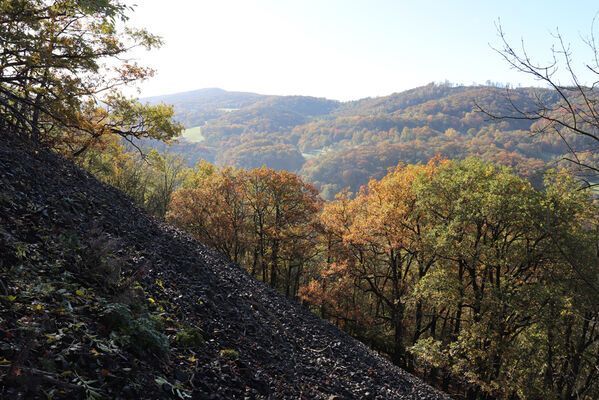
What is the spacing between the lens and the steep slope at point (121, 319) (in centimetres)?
313

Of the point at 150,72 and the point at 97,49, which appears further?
the point at 150,72

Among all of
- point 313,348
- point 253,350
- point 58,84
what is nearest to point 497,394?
point 313,348

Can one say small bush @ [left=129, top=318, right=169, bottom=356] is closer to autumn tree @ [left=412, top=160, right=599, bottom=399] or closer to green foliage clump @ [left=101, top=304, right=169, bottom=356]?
green foliage clump @ [left=101, top=304, right=169, bottom=356]

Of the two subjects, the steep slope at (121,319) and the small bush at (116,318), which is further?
the small bush at (116,318)

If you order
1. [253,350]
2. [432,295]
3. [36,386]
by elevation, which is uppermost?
[36,386]

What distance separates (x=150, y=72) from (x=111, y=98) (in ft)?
8.20

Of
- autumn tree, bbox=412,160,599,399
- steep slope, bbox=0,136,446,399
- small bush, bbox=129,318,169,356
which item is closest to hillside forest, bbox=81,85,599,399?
autumn tree, bbox=412,160,599,399

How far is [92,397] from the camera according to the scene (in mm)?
2834

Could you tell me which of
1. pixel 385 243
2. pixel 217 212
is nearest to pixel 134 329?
pixel 385 243

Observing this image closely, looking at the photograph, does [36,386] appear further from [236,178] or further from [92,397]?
[236,178]

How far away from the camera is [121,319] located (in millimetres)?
4059

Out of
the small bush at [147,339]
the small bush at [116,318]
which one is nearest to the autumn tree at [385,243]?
the small bush at [147,339]

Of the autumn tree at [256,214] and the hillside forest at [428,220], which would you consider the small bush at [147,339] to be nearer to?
the hillside forest at [428,220]

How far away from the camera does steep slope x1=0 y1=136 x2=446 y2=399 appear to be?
3131 mm
